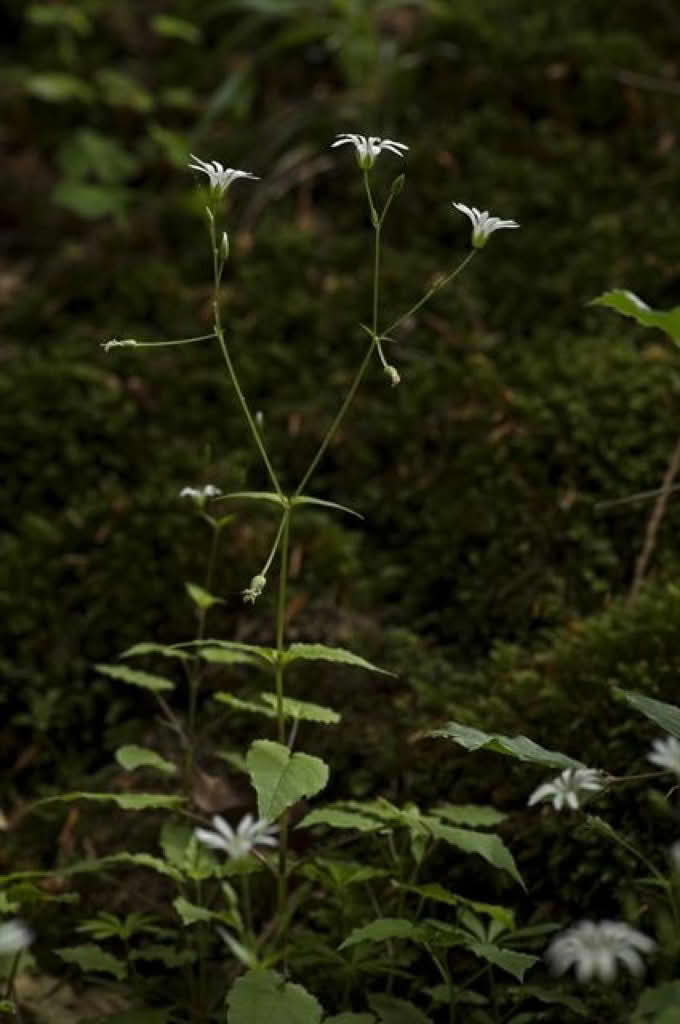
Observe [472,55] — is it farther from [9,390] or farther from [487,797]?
[487,797]

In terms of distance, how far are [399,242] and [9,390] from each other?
4.00 feet

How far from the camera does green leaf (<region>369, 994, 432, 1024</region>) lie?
1.86 m

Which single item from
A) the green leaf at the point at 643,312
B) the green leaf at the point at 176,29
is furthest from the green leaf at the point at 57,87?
the green leaf at the point at 643,312

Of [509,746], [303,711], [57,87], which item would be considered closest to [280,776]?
[303,711]

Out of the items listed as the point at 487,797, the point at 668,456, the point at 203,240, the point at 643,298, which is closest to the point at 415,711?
the point at 487,797

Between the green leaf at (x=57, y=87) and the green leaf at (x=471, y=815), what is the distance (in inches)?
127

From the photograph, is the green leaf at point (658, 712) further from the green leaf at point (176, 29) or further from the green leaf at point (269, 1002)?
the green leaf at point (176, 29)

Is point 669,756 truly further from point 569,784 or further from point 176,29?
point 176,29

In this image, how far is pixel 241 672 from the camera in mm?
2707

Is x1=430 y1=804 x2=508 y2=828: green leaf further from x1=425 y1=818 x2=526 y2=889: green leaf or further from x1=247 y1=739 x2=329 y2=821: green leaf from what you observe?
x1=247 y1=739 x2=329 y2=821: green leaf

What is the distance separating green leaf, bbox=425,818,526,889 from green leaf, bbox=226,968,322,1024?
0.34 meters

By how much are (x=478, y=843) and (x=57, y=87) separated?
3.43m

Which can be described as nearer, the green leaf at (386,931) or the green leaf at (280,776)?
the green leaf at (280,776)

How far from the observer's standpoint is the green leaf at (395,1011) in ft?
6.10
